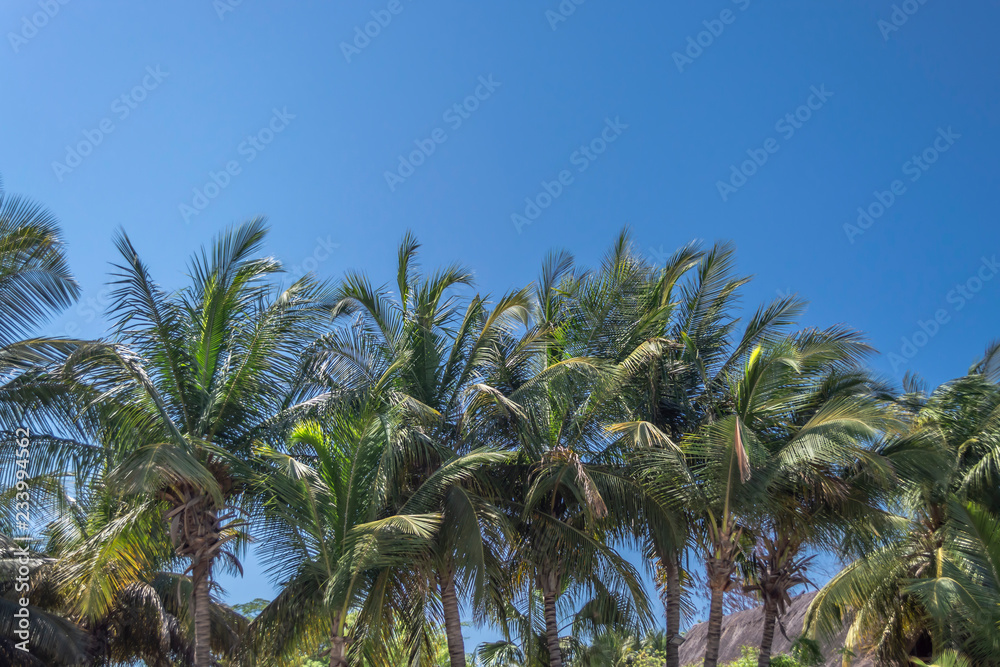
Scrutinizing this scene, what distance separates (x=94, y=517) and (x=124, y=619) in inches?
202

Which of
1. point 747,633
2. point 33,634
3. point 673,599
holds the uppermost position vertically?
point 747,633

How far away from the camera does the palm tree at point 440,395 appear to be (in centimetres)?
1166

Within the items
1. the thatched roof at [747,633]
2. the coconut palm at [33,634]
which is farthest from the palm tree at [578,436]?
the thatched roof at [747,633]

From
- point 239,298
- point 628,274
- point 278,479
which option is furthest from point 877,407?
point 239,298

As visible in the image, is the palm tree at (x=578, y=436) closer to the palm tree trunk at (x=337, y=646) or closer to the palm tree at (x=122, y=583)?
the palm tree trunk at (x=337, y=646)

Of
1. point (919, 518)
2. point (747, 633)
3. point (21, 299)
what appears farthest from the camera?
point (747, 633)

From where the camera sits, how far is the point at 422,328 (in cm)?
1438

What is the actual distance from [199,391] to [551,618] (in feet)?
22.4

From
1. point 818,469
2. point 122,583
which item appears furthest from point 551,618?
point 122,583

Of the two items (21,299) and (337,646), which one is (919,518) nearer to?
(337,646)

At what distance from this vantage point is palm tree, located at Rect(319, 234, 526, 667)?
1166 cm

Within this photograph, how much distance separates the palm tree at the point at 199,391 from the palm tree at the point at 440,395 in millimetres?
989

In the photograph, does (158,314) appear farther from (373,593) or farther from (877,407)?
(877,407)

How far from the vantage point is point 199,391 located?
12.1 m
